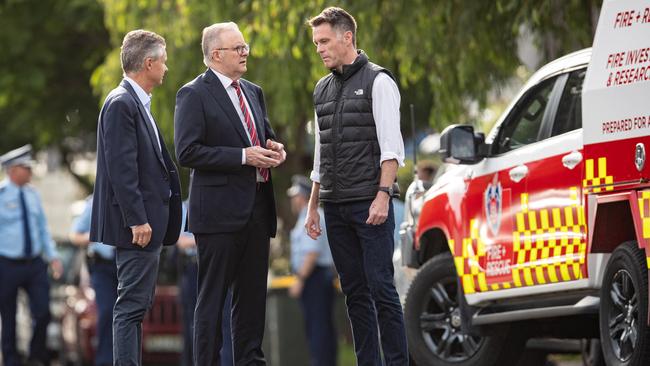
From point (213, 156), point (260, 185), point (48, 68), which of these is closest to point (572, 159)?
point (260, 185)

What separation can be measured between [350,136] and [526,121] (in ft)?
6.52

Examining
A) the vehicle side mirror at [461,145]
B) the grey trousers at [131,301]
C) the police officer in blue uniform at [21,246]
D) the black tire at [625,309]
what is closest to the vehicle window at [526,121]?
the vehicle side mirror at [461,145]

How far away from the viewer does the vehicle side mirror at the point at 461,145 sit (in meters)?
10.7

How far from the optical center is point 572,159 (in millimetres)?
9617

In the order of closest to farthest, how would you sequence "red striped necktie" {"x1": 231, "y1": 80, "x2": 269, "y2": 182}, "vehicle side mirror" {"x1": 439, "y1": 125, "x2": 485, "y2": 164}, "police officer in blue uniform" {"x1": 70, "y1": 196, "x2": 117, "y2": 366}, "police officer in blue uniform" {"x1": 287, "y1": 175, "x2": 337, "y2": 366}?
"red striped necktie" {"x1": 231, "y1": 80, "x2": 269, "y2": 182}, "vehicle side mirror" {"x1": 439, "y1": 125, "x2": 485, "y2": 164}, "police officer in blue uniform" {"x1": 70, "y1": 196, "x2": 117, "y2": 366}, "police officer in blue uniform" {"x1": 287, "y1": 175, "x2": 337, "y2": 366}

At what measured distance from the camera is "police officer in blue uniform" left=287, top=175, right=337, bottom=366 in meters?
17.2

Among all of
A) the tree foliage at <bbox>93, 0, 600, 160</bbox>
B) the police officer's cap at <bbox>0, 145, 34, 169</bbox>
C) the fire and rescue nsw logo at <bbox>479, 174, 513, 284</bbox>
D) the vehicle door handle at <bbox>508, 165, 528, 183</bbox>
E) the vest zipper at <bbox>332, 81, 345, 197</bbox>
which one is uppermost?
the tree foliage at <bbox>93, 0, 600, 160</bbox>

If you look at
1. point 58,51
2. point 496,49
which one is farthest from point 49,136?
point 496,49

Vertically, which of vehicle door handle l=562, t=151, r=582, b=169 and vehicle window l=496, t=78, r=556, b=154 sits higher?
vehicle window l=496, t=78, r=556, b=154

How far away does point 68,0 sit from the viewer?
76.9 feet

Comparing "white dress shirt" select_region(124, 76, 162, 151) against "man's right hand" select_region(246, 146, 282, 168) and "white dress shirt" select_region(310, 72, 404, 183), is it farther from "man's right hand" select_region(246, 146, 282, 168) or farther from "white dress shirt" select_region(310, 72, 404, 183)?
"white dress shirt" select_region(310, 72, 404, 183)

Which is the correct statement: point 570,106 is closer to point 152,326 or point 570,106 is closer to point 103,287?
point 103,287

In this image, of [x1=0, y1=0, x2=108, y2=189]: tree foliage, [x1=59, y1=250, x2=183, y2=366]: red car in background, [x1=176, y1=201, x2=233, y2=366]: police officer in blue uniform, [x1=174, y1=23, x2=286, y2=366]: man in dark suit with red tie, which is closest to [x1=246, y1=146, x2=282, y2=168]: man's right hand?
[x1=174, y1=23, x2=286, y2=366]: man in dark suit with red tie

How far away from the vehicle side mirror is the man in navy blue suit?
2.15m
